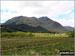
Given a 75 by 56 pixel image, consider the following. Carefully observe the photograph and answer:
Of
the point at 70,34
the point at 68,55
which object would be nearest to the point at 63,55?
the point at 68,55

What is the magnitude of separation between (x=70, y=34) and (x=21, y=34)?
19.5m

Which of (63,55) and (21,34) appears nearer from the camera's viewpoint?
(63,55)

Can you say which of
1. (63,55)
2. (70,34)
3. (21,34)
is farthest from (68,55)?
(70,34)

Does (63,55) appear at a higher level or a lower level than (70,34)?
higher

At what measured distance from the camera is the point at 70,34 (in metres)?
55.5

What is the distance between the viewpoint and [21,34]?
52.6 meters

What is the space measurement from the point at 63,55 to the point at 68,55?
39 cm

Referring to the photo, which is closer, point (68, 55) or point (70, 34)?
point (68, 55)

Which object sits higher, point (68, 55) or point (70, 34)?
point (68, 55)

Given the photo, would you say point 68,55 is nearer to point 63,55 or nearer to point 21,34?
point 63,55

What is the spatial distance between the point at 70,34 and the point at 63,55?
47010 mm

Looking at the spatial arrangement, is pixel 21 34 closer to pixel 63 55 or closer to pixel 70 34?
pixel 70 34

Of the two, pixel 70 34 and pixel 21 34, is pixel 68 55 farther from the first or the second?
pixel 70 34

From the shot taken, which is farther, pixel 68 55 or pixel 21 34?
pixel 21 34
